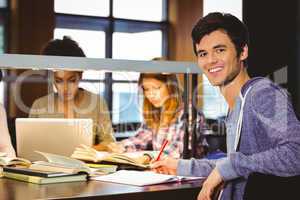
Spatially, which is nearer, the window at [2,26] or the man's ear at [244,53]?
the man's ear at [244,53]

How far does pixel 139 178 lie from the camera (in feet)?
5.80

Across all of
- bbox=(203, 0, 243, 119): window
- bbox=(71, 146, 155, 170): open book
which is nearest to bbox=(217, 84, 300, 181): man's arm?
bbox=(71, 146, 155, 170): open book

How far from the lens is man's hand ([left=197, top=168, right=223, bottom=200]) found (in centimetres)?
162

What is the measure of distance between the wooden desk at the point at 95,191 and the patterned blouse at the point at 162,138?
115 cm

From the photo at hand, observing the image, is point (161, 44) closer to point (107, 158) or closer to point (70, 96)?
point (70, 96)

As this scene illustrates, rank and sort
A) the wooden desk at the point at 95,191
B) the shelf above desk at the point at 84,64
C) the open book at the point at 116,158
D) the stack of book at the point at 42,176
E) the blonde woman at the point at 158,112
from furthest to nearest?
the blonde woman at the point at 158,112
the shelf above desk at the point at 84,64
the open book at the point at 116,158
the stack of book at the point at 42,176
the wooden desk at the point at 95,191

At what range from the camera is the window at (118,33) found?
4637 millimetres

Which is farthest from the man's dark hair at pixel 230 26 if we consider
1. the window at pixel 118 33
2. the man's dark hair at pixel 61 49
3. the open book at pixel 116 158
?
the window at pixel 118 33

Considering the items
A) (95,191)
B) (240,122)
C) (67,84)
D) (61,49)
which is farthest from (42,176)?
(61,49)

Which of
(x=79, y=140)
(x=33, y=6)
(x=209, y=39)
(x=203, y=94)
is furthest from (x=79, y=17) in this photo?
(x=209, y=39)

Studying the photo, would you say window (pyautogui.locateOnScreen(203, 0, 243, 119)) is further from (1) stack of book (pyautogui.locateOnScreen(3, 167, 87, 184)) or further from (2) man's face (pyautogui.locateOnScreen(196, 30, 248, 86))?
(1) stack of book (pyautogui.locateOnScreen(3, 167, 87, 184))

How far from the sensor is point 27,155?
2.29m

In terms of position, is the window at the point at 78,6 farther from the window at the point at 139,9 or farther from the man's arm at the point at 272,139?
the man's arm at the point at 272,139

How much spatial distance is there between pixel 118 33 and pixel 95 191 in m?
3.52
